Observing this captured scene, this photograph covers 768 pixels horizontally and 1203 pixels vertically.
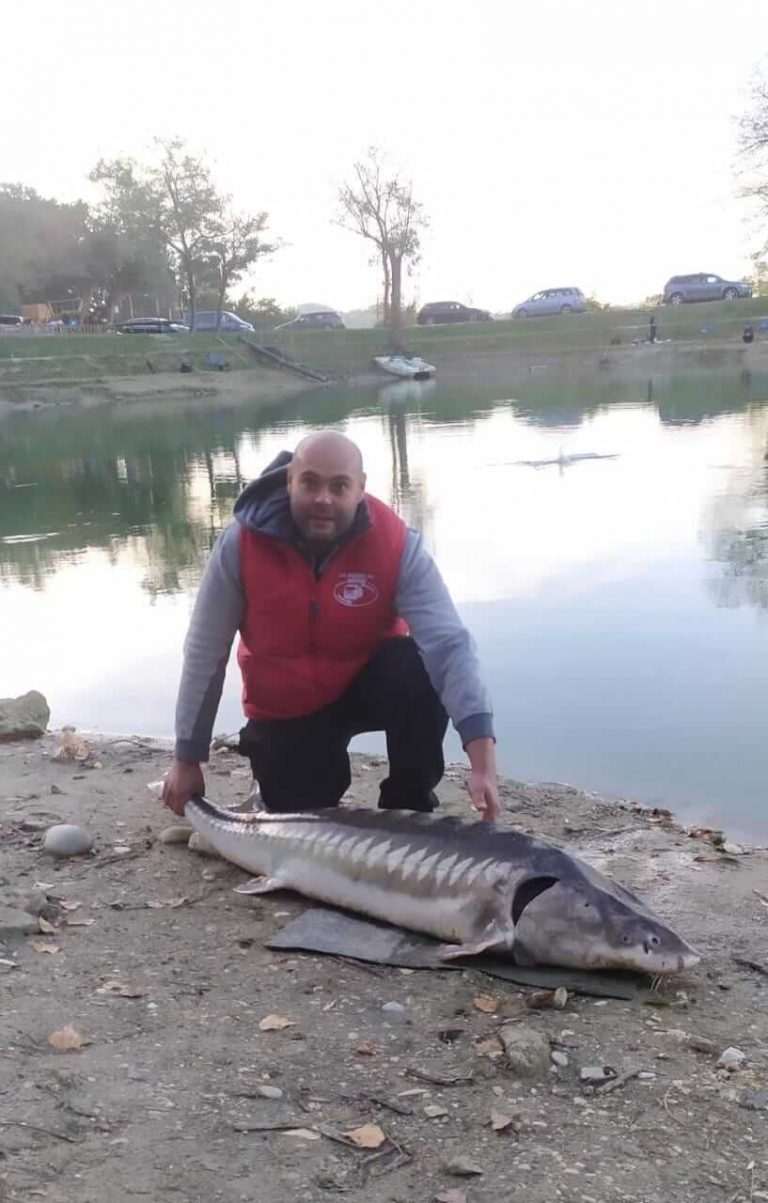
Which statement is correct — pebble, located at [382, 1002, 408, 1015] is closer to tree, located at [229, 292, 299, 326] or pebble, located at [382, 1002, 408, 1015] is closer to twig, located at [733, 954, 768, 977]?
twig, located at [733, 954, 768, 977]

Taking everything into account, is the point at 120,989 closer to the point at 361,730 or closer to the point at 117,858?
the point at 117,858

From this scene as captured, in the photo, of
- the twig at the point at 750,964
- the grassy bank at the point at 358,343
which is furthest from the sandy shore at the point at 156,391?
the twig at the point at 750,964

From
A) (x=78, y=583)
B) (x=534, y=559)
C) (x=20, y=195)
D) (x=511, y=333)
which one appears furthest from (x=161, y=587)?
(x=20, y=195)

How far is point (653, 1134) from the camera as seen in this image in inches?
108

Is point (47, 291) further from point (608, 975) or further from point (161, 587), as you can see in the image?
point (608, 975)

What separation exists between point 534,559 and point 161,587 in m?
3.68

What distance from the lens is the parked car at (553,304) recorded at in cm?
5950

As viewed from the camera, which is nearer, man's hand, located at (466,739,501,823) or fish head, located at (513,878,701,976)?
fish head, located at (513,878,701,976)

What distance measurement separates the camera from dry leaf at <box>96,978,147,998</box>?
346cm

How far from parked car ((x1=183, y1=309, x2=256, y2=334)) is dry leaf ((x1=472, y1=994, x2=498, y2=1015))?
190ft

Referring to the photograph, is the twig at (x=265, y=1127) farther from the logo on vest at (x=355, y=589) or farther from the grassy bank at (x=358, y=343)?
the grassy bank at (x=358, y=343)

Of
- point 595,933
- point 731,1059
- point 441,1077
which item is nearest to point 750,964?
point 595,933

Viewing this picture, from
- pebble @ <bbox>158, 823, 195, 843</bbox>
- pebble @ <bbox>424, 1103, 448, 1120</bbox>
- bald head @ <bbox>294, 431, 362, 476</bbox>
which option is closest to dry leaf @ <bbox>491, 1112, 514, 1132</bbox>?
pebble @ <bbox>424, 1103, 448, 1120</bbox>

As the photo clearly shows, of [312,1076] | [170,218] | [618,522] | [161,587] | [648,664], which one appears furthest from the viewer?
[170,218]
